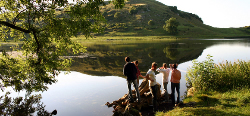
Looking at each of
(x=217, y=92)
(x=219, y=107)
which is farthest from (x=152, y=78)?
(x=217, y=92)

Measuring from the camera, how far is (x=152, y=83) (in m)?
10.6

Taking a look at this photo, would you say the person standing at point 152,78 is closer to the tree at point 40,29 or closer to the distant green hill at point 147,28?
the tree at point 40,29

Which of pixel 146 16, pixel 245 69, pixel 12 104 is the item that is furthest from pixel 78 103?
pixel 146 16

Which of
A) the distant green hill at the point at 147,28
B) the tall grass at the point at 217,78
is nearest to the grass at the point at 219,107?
the tall grass at the point at 217,78

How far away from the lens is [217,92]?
40.7 feet

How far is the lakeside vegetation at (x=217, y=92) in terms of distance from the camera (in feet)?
29.9

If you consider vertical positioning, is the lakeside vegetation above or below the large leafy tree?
below

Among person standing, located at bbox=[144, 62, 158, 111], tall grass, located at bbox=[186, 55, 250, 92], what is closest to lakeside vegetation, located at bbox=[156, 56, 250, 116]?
tall grass, located at bbox=[186, 55, 250, 92]

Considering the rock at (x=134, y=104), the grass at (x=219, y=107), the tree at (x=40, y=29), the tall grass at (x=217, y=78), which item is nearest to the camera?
the grass at (x=219, y=107)

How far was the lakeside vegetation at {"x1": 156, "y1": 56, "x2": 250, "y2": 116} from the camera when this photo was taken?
9.11m

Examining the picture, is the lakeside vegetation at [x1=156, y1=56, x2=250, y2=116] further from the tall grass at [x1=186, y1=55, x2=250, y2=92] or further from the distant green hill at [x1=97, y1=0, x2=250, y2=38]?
the distant green hill at [x1=97, y1=0, x2=250, y2=38]

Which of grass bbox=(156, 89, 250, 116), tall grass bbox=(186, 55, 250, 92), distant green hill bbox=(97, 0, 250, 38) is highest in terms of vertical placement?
distant green hill bbox=(97, 0, 250, 38)

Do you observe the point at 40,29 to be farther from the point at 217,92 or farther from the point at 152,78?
the point at 217,92

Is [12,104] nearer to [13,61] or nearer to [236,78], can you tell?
[13,61]
